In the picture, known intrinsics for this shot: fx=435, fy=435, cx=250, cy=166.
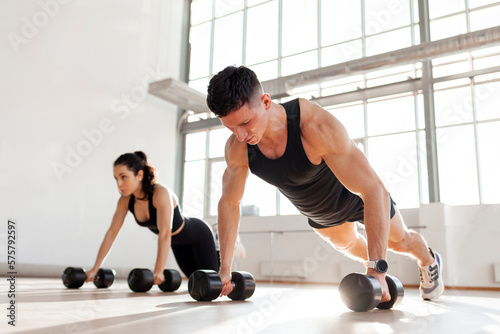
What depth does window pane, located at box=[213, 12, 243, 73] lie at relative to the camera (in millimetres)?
8068

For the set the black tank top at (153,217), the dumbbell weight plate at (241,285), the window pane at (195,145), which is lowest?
the dumbbell weight plate at (241,285)

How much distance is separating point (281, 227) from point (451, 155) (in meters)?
2.61

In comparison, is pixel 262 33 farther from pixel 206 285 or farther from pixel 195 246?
pixel 206 285

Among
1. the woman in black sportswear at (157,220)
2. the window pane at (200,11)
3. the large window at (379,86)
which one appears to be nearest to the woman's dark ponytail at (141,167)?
the woman in black sportswear at (157,220)

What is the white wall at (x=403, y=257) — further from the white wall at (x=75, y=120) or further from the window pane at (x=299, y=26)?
the window pane at (x=299, y=26)

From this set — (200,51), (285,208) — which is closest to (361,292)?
(285,208)

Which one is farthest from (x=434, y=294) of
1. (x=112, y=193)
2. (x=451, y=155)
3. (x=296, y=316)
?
(x=112, y=193)

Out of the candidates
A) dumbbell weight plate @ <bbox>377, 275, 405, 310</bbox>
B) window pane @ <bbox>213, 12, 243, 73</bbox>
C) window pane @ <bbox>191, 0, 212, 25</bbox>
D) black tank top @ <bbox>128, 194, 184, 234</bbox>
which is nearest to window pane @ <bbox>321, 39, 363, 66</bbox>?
window pane @ <bbox>213, 12, 243, 73</bbox>

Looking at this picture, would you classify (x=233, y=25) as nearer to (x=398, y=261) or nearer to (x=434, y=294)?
(x=398, y=261)

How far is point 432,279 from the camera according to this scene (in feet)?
7.99

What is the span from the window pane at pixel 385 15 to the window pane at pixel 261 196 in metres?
2.89

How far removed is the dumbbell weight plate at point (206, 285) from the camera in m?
1.86

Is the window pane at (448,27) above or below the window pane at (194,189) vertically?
above

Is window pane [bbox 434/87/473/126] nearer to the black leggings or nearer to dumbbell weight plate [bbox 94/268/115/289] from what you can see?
the black leggings
